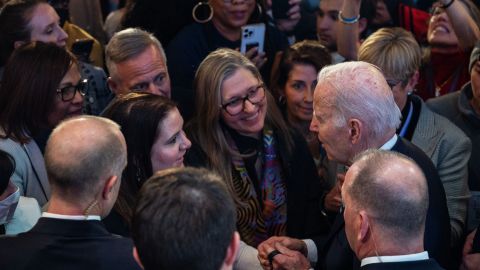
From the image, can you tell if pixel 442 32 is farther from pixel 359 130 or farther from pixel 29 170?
pixel 29 170

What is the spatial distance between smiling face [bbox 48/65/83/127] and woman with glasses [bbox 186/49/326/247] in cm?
57

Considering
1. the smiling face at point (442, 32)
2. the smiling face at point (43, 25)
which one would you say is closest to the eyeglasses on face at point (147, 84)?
the smiling face at point (43, 25)

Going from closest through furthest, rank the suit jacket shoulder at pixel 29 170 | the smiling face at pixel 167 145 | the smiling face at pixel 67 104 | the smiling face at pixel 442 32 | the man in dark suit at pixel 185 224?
the man in dark suit at pixel 185 224
the smiling face at pixel 167 145
the suit jacket shoulder at pixel 29 170
the smiling face at pixel 67 104
the smiling face at pixel 442 32

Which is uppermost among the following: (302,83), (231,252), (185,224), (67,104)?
(185,224)

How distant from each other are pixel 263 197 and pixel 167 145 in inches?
25.1

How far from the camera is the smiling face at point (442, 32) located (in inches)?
178

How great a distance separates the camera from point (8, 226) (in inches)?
115

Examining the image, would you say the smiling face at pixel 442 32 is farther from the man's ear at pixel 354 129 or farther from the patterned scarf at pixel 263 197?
the man's ear at pixel 354 129

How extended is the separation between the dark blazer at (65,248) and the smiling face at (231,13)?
88.6 inches

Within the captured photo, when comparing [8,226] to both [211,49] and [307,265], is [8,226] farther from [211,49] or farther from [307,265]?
[211,49]

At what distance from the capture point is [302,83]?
165 inches

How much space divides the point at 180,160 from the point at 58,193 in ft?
2.57

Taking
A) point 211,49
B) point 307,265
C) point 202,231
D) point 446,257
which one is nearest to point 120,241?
point 202,231

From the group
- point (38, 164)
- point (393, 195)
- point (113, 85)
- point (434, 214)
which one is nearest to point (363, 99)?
point (434, 214)
